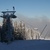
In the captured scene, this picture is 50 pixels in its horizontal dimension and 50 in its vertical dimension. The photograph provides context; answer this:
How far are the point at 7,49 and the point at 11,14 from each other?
1858cm

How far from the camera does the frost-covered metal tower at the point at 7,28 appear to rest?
182 ft

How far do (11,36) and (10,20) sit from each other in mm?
5253

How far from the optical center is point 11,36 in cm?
5575

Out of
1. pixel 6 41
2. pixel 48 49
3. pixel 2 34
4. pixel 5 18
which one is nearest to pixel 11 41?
pixel 6 41

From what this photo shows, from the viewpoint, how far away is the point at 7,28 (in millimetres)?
57406

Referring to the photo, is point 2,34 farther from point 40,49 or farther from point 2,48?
point 40,49

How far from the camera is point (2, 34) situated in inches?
2296

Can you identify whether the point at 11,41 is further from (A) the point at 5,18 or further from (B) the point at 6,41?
(A) the point at 5,18

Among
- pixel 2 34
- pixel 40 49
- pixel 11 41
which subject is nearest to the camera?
pixel 40 49

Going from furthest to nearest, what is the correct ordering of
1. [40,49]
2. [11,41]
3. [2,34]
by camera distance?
[2,34] < [11,41] < [40,49]

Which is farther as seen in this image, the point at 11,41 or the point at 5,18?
the point at 5,18

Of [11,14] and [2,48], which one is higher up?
[11,14]

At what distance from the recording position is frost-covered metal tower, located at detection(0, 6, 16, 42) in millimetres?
55469

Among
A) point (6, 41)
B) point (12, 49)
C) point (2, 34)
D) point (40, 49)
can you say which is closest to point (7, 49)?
point (12, 49)
